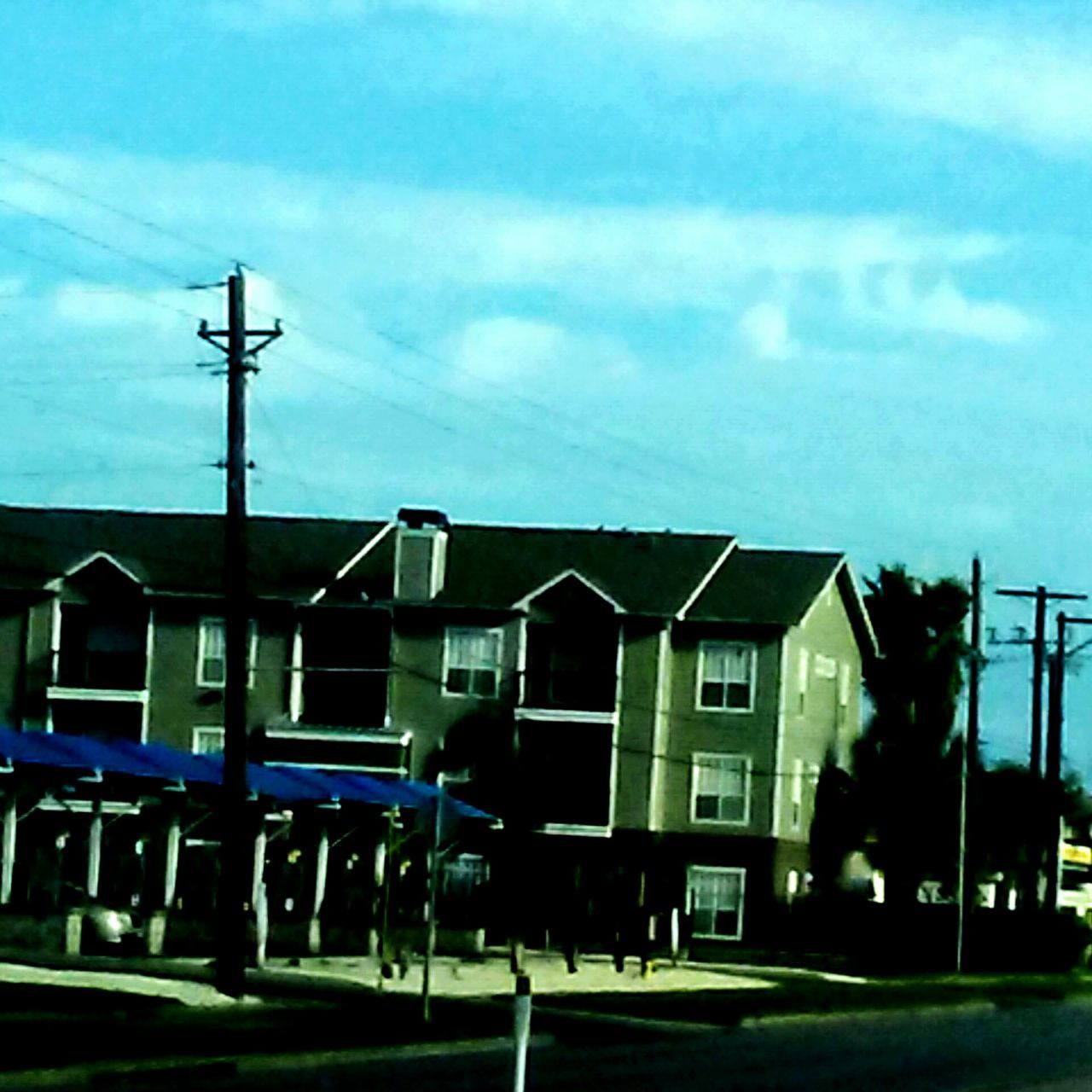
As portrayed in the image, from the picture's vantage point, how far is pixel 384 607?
77625 millimetres

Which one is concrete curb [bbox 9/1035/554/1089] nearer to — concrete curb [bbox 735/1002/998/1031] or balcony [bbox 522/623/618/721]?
concrete curb [bbox 735/1002/998/1031]

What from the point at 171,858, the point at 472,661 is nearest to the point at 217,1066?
the point at 171,858

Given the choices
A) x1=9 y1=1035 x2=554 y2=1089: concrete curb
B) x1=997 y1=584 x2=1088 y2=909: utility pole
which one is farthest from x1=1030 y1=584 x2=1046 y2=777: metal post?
x1=9 y1=1035 x2=554 y2=1089: concrete curb

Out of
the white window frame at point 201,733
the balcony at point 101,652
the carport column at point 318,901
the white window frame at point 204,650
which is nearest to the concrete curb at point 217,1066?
the carport column at point 318,901

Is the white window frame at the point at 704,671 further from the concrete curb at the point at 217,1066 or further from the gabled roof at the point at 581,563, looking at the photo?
the concrete curb at the point at 217,1066

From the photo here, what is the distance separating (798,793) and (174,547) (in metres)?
18.7

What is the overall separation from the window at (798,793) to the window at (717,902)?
2834 millimetres

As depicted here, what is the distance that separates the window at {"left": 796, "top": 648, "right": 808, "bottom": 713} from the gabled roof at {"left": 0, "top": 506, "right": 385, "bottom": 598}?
1245 cm

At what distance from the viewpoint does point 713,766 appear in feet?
253

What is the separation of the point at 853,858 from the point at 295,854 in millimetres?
24217

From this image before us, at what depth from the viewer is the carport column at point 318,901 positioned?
54719 mm

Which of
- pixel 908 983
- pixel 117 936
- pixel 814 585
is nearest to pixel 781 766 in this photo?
pixel 814 585

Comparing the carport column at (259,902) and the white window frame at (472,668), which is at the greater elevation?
the white window frame at (472,668)

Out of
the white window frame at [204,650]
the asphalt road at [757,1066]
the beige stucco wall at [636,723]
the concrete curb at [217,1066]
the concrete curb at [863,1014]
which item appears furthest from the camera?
the white window frame at [204,650]
